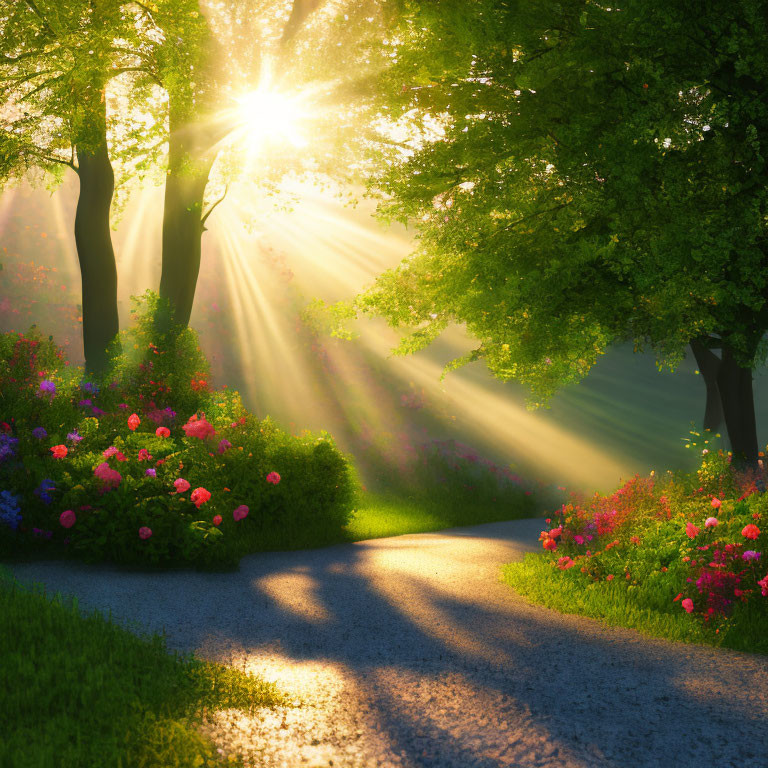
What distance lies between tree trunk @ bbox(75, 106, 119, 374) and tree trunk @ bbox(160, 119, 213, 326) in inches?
42.4

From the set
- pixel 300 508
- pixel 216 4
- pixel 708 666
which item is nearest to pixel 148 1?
pixel 216 4

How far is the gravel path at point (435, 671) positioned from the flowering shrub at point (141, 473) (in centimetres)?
43

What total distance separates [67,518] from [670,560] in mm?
6131

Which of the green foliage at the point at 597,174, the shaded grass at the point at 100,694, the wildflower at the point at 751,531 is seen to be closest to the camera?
the shaded grass at the point at 100,694

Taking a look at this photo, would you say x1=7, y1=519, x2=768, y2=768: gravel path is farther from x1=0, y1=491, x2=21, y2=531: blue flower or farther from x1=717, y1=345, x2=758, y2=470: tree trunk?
x1=717, y1=345, x2=758, y2=470: tree trunk

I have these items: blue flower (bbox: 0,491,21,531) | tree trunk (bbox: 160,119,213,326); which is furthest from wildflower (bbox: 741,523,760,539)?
tree trunk (bbox: 160,119,213,326)

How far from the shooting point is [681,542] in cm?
701

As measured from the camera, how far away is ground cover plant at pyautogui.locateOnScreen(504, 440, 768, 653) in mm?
5938

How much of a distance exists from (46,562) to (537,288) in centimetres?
631

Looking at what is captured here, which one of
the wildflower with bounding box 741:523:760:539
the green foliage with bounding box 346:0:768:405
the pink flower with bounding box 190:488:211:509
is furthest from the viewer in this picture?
the green foliage with bounding box 346:0:768:405

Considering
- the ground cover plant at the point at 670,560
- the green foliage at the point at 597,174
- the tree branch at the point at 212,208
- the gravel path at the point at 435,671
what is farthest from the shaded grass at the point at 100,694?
the tree branch at the point at 212,208

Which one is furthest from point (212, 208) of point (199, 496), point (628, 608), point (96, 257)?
point (628, 608)

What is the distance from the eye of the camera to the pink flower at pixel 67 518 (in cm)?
713

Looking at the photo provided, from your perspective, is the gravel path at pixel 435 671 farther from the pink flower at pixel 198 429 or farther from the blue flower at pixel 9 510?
the pink flower at pixel 198 429
